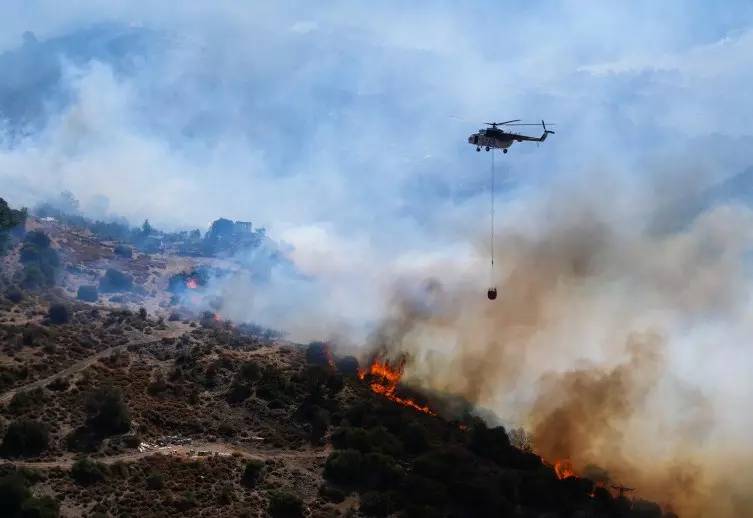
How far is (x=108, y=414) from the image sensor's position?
6781 centimetres

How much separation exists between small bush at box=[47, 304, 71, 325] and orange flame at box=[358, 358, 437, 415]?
46.2m

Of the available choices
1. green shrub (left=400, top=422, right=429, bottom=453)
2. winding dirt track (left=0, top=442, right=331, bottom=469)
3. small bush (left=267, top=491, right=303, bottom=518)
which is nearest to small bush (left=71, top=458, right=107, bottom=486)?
winding dirt track (left=0, top=442, right=331, bottom=469)

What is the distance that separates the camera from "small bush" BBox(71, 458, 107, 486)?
58.2 m

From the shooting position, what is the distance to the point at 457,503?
221ft

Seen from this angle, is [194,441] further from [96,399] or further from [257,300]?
[257,300]

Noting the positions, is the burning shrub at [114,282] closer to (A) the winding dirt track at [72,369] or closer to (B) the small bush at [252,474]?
(A) the winding dirt track at [72,369]

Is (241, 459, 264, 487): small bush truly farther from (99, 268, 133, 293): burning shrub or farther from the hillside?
(99, 268, 133, 293): burning shrub

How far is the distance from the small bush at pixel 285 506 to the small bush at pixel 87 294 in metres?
80.4

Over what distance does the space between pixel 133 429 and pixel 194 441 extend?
6.69m

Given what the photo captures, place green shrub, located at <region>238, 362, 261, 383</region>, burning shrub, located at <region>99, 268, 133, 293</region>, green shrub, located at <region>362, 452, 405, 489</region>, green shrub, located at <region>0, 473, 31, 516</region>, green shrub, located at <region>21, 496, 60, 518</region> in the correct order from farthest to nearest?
burning shrub, located at <region>99, 268, 133, 293</region>
green shrub, located at <region>238, 362, 261, 383</region>
green shrub, located at <region>362, 452, 405, 489</region>
green shrub, located at <region>0, 473, 31, 516</region>
green shrub, located at <region>21, 496, 60, 518</region>

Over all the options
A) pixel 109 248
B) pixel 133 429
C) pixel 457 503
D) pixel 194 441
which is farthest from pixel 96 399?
pixel 109 248

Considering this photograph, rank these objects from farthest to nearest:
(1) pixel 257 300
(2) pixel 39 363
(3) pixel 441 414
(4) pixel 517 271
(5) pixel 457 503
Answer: (1) pixel 257 300
(4) pixel 517 271
(3) pixel 441 414
(2) pixel 39 363
(5) pixel 457 503

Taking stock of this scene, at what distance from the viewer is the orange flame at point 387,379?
92562 mm

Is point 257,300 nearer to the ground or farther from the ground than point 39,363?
farther from the ground
